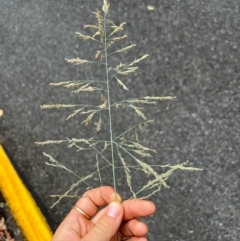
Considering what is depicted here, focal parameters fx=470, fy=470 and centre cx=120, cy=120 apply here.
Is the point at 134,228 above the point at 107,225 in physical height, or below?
below

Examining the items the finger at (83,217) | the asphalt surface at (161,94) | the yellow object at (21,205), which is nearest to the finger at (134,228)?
the finger at (83,217)

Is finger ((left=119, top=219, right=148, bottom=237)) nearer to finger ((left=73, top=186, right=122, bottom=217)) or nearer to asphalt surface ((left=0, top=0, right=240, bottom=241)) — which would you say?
finger ((left=73, top=186, right=122, bottom=217))

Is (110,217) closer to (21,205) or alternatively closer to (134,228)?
(134,228)

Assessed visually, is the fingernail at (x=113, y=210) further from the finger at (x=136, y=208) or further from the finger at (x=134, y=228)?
the finger at (x=134, y=228)

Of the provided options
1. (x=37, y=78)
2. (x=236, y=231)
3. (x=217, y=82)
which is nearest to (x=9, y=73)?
(x=37, y=78)

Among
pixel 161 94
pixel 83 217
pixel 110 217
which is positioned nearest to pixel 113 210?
pixel 110 217

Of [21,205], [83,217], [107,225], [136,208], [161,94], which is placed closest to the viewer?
[107,225]
